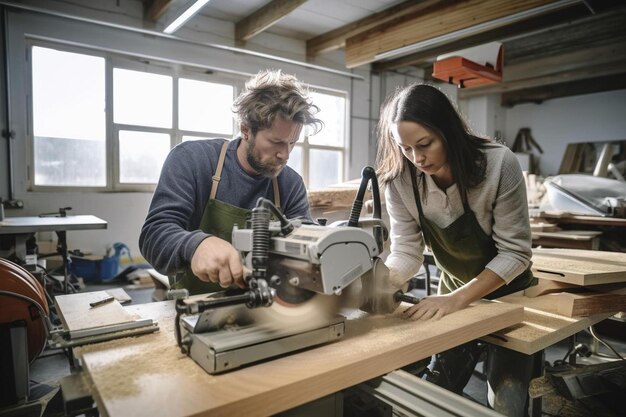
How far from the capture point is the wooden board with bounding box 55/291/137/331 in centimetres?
106

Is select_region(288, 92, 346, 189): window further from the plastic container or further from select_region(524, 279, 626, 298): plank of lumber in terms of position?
select_region(524, 279, 626, 298): plank of lumber

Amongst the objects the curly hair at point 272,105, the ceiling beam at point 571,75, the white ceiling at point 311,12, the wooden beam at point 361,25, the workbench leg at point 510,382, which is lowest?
the workbench leg at point 510,382

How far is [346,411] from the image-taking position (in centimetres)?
103

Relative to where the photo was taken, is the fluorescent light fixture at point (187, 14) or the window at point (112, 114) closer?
the fluorescent light fixture at point (187, 14)

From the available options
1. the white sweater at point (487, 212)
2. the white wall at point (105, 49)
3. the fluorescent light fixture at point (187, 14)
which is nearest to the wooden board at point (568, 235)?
the white sweater at point (487, 212)

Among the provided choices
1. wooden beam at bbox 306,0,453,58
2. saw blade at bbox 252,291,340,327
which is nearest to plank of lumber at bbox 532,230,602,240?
wooden beam at bbox 306,0,453,58

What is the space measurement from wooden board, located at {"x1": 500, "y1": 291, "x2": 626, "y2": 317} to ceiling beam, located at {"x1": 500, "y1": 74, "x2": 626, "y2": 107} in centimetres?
850

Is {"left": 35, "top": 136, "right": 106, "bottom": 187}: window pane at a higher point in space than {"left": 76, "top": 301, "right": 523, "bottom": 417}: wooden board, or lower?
higher

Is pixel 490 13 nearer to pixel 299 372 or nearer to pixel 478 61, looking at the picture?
pixel 478 61

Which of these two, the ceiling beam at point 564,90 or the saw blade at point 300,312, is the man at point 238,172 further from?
the ceiling beam at point 564,90

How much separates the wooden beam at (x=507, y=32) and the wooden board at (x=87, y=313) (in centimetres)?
585

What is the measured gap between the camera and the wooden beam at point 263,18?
16.5 ft

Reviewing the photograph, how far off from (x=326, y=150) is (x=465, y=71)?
4663 mm

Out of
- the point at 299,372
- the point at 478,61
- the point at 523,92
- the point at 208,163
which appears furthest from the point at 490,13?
the point at 523,92
